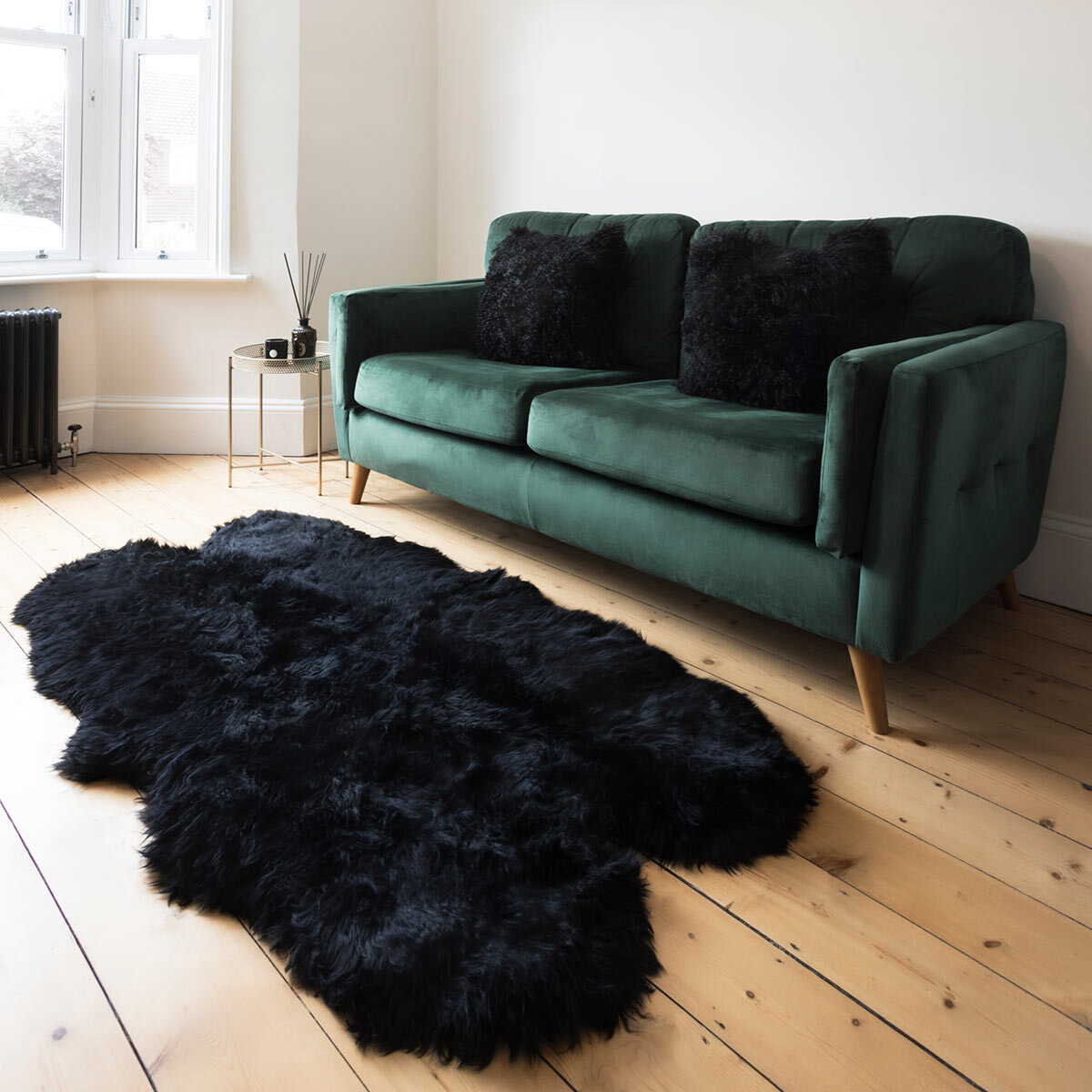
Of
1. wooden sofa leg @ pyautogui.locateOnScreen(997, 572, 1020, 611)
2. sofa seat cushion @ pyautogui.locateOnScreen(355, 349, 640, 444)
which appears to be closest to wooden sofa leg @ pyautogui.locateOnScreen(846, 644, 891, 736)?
wooden sofa leg @ pyautogui.locateOnScreen(997, 572, 1020, 611)

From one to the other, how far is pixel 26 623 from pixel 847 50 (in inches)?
107

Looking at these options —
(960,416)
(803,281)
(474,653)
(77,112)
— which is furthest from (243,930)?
(77,112)

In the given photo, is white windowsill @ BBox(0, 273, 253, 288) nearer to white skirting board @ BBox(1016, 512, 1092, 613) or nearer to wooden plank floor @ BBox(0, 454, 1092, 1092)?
wooden plank floor @ BBox(0, 454, 1092, 1092)

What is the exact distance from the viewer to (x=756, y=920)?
4.85ft

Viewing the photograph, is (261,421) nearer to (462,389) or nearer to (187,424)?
(187,424)

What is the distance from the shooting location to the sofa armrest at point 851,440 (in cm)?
188

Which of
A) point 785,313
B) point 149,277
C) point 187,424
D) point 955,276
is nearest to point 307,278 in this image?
point 149,277

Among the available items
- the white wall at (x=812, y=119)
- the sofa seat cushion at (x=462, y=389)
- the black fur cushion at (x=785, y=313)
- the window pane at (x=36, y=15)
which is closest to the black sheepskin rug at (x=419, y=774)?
the sofa seat cushion at (x=462, y=389)

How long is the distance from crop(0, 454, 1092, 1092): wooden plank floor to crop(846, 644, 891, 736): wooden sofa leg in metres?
0.04

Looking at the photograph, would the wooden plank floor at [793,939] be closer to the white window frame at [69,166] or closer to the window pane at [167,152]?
the white window frame at [69,166]

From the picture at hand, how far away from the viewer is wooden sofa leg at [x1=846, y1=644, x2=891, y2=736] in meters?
2.04

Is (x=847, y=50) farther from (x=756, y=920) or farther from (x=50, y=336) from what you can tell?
(x=50, y=336)

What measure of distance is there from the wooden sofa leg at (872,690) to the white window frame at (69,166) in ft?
10.9

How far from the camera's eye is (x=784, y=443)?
82.8 inches
